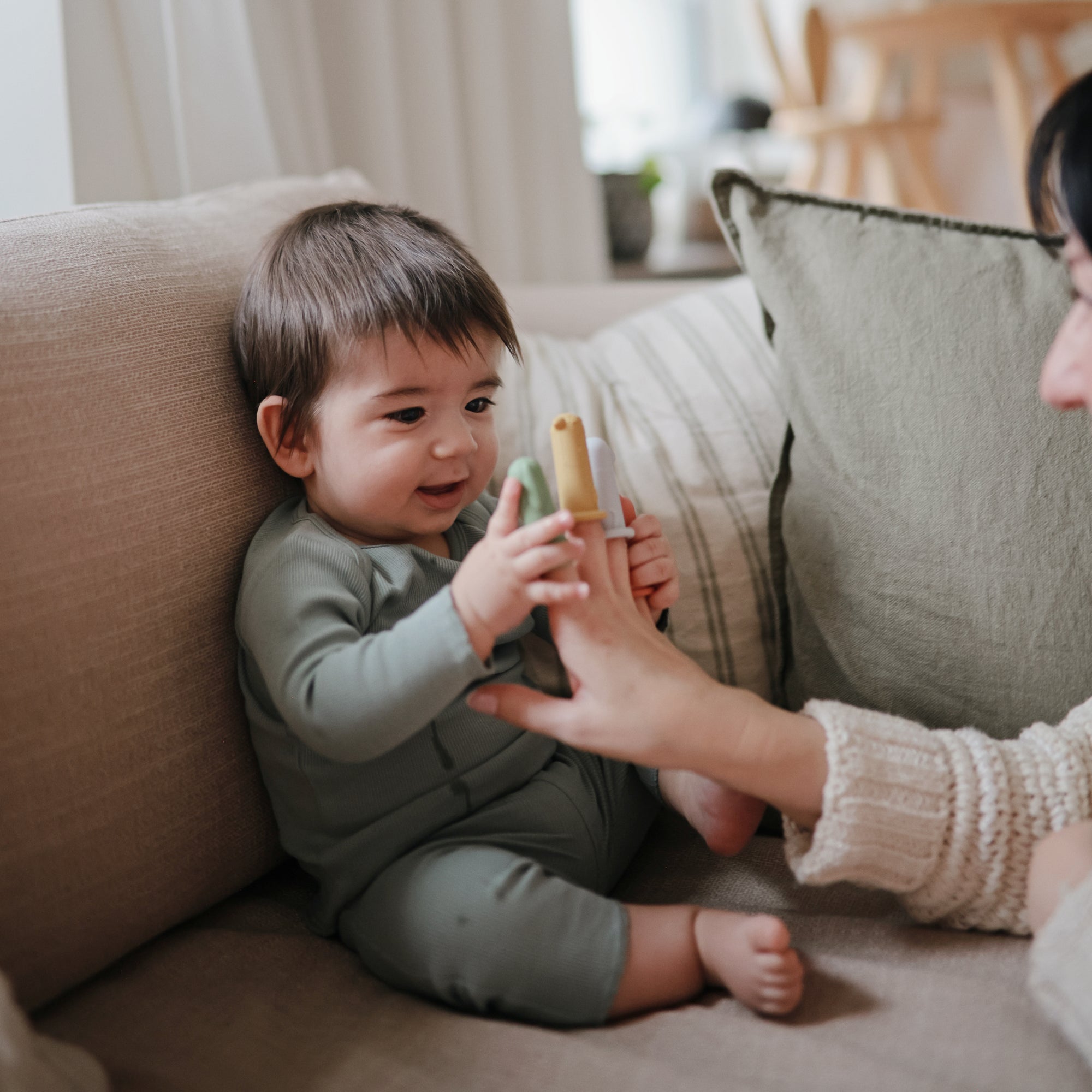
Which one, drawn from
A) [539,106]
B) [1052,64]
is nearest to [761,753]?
[539,106]

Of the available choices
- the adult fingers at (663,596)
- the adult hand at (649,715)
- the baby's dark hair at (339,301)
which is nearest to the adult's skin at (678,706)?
the adult hand at (649,715)

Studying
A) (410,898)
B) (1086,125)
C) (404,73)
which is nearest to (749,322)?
(1086,125)

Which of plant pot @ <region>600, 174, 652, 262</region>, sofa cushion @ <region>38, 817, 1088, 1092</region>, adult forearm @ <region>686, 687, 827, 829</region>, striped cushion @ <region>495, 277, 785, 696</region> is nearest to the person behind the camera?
sofa cushion @ <region>38, 817, 1088, 1092</region>

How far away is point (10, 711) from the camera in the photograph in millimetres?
635

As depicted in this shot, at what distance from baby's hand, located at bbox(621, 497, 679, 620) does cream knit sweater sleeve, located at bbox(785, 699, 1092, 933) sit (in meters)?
0.17

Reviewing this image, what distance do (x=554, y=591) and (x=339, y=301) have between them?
0.30m

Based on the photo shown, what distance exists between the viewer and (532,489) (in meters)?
0.66

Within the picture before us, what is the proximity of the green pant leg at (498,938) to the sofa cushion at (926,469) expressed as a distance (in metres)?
0.33

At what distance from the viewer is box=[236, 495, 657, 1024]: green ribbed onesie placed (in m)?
0.63

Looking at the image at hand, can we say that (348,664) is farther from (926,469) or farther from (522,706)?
(926,469)

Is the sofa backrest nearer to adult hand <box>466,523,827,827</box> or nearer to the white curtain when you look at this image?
adult hand <box>466,523,827,827</box>

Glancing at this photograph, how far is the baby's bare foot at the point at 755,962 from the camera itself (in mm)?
616

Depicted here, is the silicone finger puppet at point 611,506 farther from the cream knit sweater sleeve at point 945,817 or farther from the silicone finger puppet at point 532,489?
the cream knit sweater sleeve at point 945,817

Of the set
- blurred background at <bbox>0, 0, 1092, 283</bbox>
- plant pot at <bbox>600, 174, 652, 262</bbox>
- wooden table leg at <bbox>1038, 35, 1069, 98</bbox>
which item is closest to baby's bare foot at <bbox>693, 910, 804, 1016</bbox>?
blurred background at <bbox>0, 0, 1092, 283</bbox>
